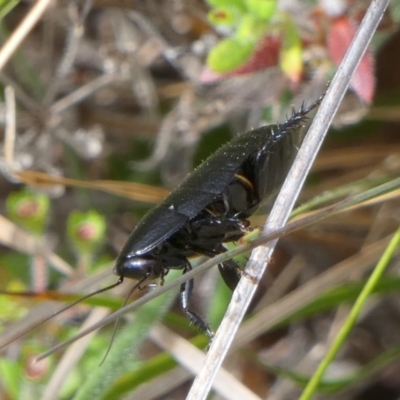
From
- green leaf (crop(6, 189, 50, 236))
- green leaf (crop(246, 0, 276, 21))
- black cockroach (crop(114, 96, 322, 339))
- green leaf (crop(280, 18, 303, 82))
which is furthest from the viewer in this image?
green leaf (crop(6, 189, 50, 236))

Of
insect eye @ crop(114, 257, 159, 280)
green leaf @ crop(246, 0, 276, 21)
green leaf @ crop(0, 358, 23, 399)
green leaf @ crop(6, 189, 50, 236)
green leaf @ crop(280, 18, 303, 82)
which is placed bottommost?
green leaf @ crop(0, 358, 23, 399)

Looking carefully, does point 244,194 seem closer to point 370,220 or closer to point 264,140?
point 264,140

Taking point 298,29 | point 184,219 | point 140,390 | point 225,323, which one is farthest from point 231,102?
point 225,323

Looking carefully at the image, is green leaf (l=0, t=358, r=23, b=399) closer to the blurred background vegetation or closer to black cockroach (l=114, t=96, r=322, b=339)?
the blurred background vegetation

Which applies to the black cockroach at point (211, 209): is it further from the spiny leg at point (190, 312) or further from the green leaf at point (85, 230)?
the green leaf at point (85, 230)

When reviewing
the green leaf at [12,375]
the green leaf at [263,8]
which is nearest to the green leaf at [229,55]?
the green leaf at [263,8]

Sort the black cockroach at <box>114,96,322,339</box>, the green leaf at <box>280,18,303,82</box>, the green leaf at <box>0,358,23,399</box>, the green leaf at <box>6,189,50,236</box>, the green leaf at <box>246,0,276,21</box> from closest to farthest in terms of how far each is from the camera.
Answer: the black cockroach at <box>114,96,322,339</box>, the green leaf at <box>246,0,276,21</box>, the green leaf at <box>280,18,303,82</box>, the green leaf at <box>0,358,23,399</box>, the green leaf at <box>6,189,50,236</box>

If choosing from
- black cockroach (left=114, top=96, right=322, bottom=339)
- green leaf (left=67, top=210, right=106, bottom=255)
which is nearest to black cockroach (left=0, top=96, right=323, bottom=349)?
black cockroach (left=114, top=96, right=322, bottom=339)
